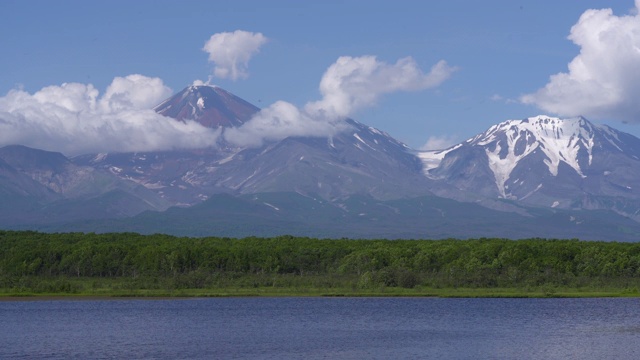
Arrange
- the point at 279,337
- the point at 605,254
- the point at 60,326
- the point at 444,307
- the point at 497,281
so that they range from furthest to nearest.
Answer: the point at 605,254 < the point at 497,281 < the point at 444,307 < the point at 60,326 < the point at 279,337

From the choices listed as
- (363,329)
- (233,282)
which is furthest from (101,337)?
(233,282)

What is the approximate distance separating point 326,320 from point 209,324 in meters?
8.38

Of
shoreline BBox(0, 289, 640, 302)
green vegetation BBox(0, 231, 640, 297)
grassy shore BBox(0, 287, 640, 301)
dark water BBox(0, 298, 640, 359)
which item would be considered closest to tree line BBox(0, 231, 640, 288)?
green vegetation BBox(0, 231, 640, 297)

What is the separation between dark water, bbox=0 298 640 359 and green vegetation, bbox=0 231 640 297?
938 cm

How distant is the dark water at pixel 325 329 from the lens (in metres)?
59.9

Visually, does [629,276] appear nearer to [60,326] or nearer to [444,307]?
[444,307]

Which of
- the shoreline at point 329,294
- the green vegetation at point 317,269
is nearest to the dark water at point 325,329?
the shoreline at point 329,294

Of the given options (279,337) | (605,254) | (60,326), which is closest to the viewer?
(279,337)

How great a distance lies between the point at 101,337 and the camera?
68.1 meters

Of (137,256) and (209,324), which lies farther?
(137,256)

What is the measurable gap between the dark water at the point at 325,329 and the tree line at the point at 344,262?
1479cm

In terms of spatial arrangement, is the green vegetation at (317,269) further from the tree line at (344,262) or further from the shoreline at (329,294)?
the shoreline at (329,294)

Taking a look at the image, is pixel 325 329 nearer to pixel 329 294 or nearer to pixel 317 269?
pixel 329 294

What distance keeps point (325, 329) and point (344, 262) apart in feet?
179
